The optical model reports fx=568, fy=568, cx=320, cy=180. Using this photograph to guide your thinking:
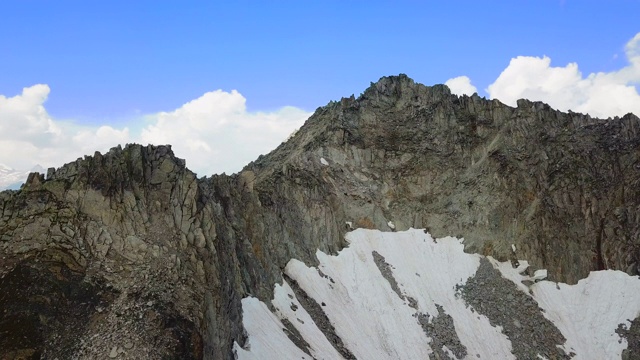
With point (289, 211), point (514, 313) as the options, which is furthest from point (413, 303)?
point (289, 211)

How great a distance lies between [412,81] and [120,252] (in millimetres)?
53502

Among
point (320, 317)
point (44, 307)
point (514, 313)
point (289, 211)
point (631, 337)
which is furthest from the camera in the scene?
point (289, 211)

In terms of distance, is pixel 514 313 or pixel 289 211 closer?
pixel 514 313

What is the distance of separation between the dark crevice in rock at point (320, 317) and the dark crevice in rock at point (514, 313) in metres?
18.4

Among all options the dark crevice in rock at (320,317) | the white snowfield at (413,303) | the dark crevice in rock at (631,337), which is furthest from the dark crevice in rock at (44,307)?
the dark crevice in rock at (631,337)

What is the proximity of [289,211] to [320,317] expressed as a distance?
45.2 feet

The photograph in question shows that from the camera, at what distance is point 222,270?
131 feet

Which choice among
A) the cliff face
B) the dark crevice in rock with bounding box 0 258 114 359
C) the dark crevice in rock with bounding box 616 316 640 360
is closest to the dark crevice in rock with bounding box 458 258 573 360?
the cliff face

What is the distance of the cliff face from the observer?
101ft

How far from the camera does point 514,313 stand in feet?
201

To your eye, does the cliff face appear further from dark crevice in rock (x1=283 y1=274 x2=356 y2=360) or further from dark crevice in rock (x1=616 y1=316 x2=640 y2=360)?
dark crevice in rock (x1=616 y1=316 x2=640 y2=360)

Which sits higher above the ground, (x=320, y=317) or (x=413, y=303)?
(x=320, y=317)

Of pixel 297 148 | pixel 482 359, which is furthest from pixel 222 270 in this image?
pixel 297 148

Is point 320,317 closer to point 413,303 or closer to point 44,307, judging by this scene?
point 413,303
